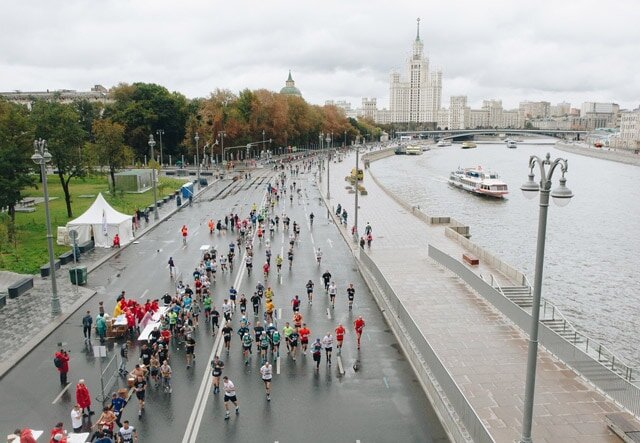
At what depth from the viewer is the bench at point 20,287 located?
79.6 feet

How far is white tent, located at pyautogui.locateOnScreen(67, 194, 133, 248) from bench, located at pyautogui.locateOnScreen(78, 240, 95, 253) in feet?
1.68

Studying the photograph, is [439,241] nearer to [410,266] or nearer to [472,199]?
[410,266]

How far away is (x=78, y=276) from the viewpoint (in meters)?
25.9

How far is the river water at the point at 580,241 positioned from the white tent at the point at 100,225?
25795 millimetres

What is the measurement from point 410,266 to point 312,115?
116433 millimetres

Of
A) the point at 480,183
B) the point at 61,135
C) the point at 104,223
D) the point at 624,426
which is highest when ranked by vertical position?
the point at 61,135

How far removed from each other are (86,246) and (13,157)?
10387mm

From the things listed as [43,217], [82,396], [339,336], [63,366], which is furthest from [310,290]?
[43,217]

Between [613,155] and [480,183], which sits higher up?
[613,155]

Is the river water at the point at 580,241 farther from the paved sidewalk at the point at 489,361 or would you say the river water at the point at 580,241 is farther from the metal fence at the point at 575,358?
the metal fence at the point at 575,358

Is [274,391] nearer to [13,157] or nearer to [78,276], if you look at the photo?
[78,276]

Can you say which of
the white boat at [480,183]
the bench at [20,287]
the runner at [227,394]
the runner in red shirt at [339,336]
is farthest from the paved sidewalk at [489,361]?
the white boat at [480,183]

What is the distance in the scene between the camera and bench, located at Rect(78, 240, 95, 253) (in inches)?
1298

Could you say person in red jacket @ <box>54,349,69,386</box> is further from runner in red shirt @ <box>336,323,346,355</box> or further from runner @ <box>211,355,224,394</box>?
runner in red shirt @ <box>336,323,346,355</box>
